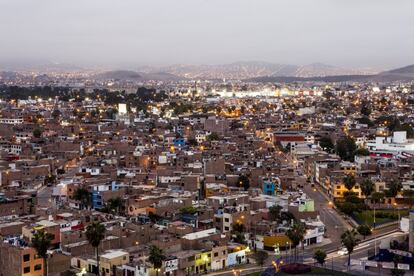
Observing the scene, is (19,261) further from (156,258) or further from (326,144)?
(326,144)

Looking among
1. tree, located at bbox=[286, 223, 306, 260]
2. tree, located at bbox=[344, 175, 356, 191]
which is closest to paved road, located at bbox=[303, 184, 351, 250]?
tree, located at bbox=[344, 175, 356, 191]

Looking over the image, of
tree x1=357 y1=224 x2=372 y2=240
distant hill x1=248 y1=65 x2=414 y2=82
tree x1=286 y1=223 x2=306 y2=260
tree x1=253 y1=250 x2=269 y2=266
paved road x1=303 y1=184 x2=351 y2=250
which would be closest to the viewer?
tree x1=253 y1=250 x2=269 y2=266

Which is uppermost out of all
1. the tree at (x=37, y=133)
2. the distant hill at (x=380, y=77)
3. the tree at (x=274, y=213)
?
the tree at (x=37, y=133)

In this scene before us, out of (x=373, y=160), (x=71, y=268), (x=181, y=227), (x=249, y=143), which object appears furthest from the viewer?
(x=249, y=143)

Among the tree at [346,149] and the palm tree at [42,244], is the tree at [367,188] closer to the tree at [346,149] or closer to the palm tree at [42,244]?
the tree at [346,149]

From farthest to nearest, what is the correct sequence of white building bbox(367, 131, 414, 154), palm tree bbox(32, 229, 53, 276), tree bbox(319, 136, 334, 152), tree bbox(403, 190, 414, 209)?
tree bbox(319, 136, 334, 152) < white building bbox(367, 131, 414, 154) < tree bbox(403, 190, 414, 209) < palm tree bbox(32, 229, 53, 276)

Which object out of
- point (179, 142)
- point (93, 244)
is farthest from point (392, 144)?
point (93, 244)

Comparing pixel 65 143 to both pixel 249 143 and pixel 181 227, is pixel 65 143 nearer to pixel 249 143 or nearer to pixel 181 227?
pixel 249 143

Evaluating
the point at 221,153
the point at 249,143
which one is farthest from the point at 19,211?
the point at 249,143

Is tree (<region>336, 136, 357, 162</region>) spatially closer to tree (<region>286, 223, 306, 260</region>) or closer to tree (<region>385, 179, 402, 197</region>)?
tree (<region>385, 179, 402, 197</region>)

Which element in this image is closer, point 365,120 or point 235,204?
point 235,204

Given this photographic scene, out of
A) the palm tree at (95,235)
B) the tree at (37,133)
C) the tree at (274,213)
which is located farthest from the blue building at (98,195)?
the tree at (37,133)
